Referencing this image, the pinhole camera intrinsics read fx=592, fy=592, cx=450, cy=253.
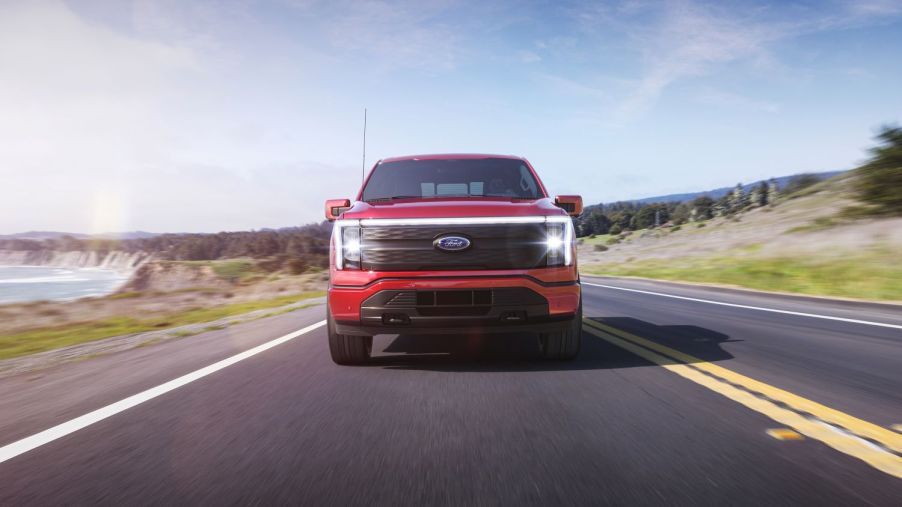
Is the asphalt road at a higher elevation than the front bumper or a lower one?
lower

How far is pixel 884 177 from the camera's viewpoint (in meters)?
28.8

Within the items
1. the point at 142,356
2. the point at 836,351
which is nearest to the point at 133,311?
the point at 142,356

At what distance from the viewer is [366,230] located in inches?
191

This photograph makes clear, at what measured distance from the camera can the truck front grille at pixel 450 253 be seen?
15.5ft

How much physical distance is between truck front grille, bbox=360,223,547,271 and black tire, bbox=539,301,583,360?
66 cm

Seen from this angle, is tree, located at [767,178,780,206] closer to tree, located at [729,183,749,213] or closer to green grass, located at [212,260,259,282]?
tree, located at [729,183,749,213]

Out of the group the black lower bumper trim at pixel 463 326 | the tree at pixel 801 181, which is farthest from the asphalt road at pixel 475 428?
the tree at pixel 801 181

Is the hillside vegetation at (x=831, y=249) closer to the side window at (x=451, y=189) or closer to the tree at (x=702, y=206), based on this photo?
the side window at (x=451, y=189)

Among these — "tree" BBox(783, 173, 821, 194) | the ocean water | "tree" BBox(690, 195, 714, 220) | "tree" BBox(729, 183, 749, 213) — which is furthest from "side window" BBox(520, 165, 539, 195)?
"tree" BBox(729, 183, 749, 213)

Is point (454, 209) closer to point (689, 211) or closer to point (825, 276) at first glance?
point (825, 276)

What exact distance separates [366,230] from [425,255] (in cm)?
54

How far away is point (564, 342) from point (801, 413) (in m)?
1.97

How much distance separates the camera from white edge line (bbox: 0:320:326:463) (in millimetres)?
3071

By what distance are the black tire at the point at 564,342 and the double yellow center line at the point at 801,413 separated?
0.76 meters
